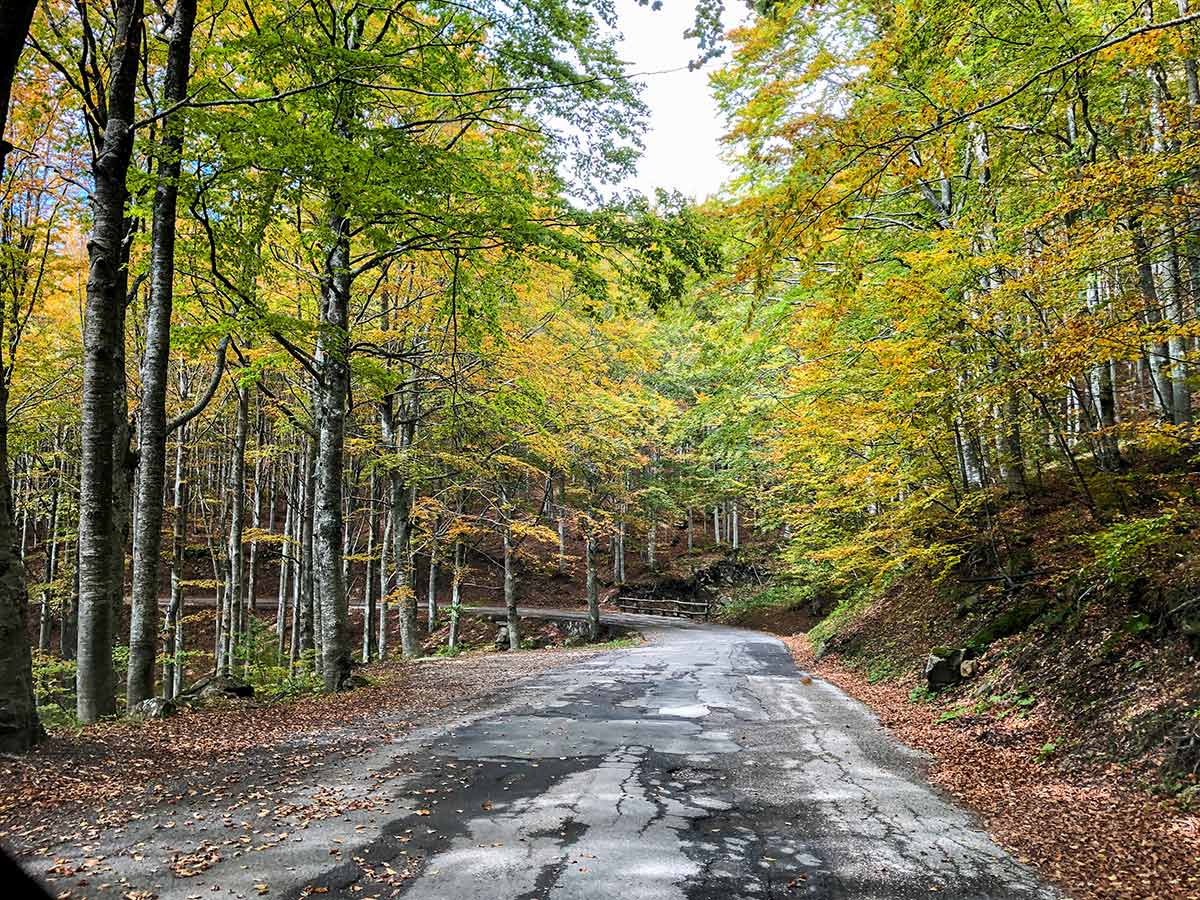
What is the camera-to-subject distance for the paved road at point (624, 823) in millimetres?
3553

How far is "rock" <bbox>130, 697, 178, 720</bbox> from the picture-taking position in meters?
7.30

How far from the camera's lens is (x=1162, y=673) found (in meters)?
5.68

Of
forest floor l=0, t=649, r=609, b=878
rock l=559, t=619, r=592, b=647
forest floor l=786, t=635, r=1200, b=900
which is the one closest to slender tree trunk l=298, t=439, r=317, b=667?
forest floor l=0, t=649, r=609, b=878

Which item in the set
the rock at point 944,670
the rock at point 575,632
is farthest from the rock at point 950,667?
the rock at point 575,632

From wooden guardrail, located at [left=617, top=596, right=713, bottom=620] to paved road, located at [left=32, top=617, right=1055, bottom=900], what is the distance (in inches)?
919

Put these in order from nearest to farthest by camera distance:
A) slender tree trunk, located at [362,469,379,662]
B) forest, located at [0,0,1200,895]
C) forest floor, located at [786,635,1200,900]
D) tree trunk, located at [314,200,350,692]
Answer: forest floor, located at [786,635,1200,900] → forest, located at [0,0,1200,895] → tree trunk, located at [314,200,350,692] → slender tree trunk, located at [362,469,379,662]

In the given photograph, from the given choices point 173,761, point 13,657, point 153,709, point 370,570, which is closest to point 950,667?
point 173,761

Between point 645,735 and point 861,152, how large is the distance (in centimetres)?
603

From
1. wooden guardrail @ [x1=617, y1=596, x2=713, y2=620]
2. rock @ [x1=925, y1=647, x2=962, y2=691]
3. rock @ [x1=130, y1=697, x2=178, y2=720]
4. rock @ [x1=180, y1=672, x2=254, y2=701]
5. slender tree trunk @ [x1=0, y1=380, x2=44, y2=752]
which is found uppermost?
slender tree trunk @ [x1=0, y1=380, x2=44, y2=752]

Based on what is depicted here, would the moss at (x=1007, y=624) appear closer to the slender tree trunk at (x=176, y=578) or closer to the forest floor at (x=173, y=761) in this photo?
the forest floor at (x=173, y=761)

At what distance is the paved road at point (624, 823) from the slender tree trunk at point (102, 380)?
351 cm

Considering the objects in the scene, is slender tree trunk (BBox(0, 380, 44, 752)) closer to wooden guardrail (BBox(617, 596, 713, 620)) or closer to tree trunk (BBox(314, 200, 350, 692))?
tree trunk (BBox(314, 200, 350, 692))

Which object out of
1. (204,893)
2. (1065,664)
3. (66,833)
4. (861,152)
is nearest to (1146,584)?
(1065,664)

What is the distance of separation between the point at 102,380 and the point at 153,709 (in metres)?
3.67
